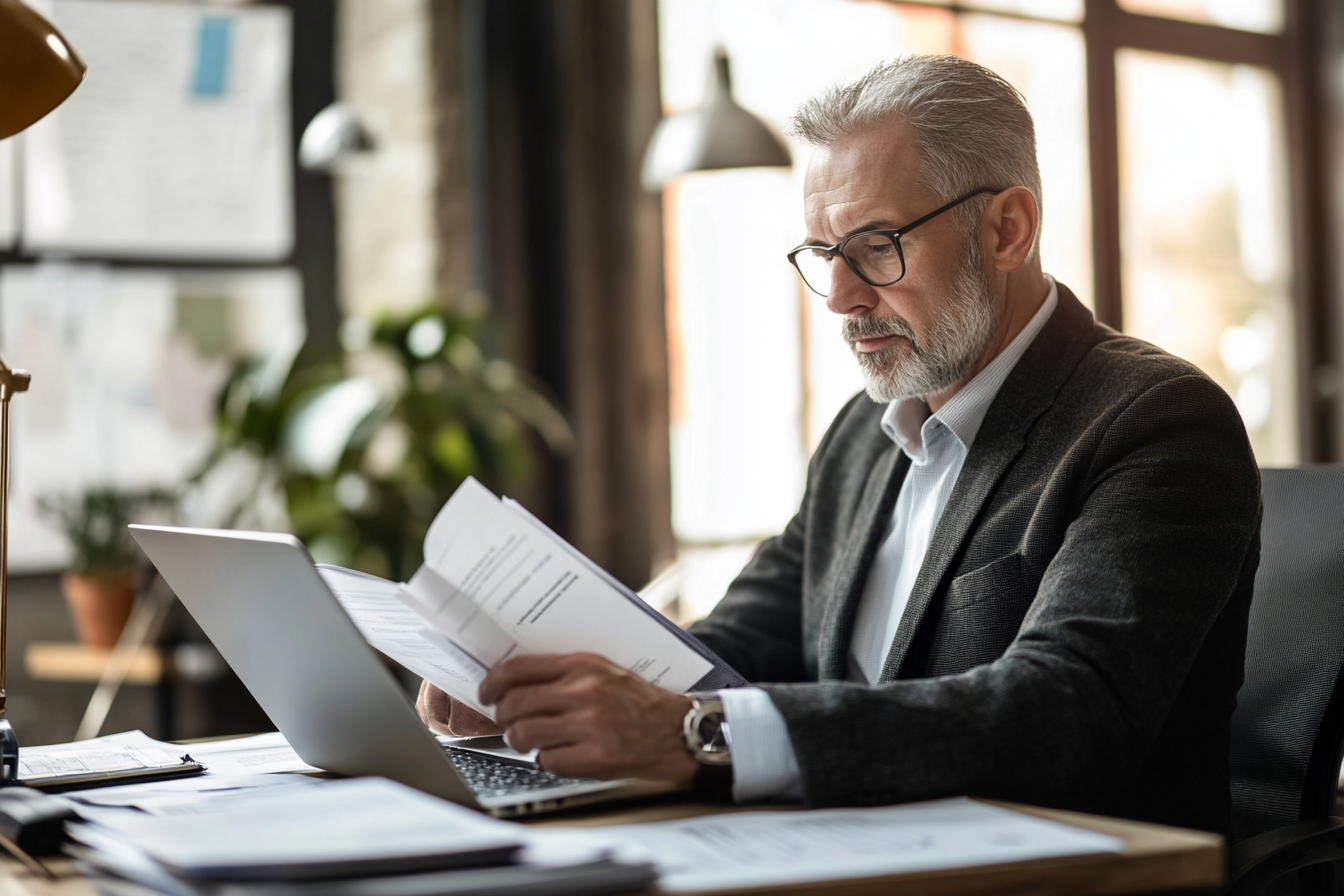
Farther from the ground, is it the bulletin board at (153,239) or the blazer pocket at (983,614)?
the bulletin board at (153,239)

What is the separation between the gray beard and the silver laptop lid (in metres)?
0.72

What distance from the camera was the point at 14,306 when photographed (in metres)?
3.57

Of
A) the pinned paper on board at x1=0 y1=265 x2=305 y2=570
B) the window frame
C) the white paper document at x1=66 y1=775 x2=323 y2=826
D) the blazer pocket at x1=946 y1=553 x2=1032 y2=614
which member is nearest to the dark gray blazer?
the blazer pocket at x1=946 y1=553 x2=1032 y2=614

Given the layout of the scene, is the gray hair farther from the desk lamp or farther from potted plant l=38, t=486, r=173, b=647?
potted plant l=38, t=486, r=173, b=647

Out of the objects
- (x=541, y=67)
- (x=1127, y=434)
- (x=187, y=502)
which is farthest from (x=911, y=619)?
(x=541, y=67)

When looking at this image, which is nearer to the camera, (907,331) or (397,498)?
(907,331)

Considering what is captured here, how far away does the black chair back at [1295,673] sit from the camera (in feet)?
4.21

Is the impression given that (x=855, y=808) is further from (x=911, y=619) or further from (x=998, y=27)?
(x=998, y=27)

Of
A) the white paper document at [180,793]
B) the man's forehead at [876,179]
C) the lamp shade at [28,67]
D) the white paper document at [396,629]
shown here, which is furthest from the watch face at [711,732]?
the lamp shade at [28,67]

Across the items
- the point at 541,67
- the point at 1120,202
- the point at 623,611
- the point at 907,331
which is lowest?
the point at 623,611

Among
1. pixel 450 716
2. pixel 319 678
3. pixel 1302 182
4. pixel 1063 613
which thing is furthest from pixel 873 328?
pixel 1302 182

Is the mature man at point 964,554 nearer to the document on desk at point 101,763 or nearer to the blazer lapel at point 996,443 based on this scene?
the blazer lapel at point 996,443

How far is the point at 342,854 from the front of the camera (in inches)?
27.6

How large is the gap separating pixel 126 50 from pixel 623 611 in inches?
132
